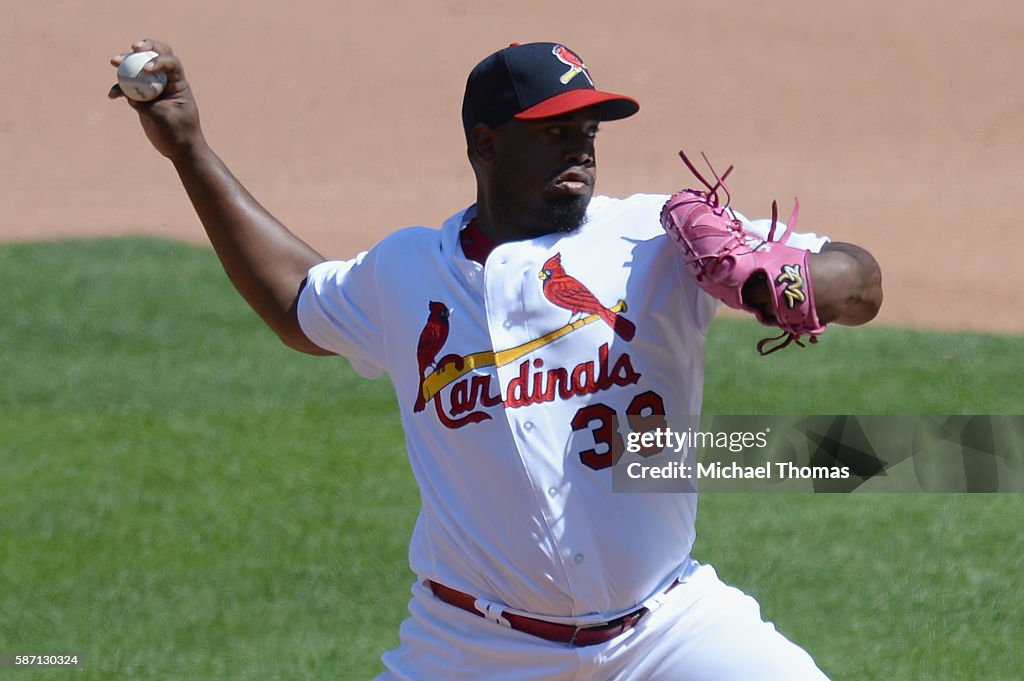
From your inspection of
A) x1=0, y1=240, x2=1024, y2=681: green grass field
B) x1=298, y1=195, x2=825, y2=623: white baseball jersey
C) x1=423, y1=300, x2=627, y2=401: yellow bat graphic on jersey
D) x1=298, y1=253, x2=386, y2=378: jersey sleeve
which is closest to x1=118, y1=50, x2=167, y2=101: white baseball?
x1=298, y1=253, x2=386, y2=378: jersey sleeve

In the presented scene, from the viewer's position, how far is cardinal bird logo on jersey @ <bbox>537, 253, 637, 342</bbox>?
3020 mm

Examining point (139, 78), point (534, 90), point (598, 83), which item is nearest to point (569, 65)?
point (534, 90)

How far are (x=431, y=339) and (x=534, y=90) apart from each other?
57 centimetres

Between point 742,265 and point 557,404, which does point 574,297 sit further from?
point 742,265

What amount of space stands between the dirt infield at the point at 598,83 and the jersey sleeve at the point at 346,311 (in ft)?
33.2

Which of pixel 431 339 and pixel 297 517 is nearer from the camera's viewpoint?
pixel 431 339

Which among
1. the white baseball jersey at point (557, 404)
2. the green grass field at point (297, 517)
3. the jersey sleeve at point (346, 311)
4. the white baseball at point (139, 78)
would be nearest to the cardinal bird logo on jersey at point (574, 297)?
the white baseball jersey at point (557, 404)

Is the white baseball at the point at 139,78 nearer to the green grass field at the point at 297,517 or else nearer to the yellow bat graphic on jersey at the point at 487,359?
the yellow bat graphic on jersey at the point at 487,359

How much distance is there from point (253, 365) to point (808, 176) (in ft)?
29.6

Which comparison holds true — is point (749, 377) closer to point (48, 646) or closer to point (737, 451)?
point (737, 451)

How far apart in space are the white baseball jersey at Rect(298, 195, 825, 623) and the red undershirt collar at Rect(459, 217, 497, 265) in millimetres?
61

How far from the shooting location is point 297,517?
22.8 ft

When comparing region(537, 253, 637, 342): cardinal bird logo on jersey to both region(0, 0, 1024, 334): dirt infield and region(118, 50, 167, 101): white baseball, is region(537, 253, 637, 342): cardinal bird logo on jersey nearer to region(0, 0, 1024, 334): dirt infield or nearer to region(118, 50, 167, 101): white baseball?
region(118, 50, 167, 101): white baseball

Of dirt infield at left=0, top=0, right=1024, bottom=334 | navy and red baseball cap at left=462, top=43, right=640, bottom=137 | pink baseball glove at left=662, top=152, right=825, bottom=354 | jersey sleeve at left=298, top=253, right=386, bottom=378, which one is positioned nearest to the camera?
pink baseball glove at left=662, top=152, right=825, bottom=354
